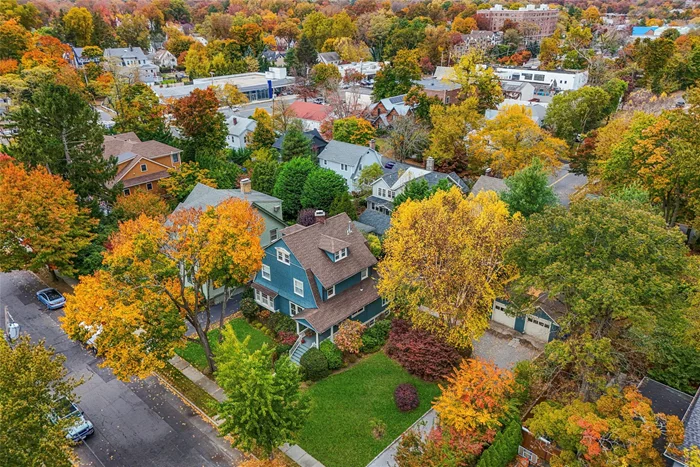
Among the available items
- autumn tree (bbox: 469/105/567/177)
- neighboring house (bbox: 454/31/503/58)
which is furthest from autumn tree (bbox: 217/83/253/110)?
neighboring house (bbox: 454/31/503/58)

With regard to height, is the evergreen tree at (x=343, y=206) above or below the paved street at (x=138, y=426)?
above

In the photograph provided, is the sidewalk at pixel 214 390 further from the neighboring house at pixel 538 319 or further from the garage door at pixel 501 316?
the garage door at pixel 501 316

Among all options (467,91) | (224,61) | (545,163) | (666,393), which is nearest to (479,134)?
(545,163)

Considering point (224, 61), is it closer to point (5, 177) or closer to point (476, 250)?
point (5, 177)

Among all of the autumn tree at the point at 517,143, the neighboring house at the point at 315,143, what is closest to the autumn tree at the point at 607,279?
the autumn tree at the point at 517,143

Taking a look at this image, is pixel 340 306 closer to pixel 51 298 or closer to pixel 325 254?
pixel 325 254

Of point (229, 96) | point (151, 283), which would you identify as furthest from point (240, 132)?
point (151, 283)
